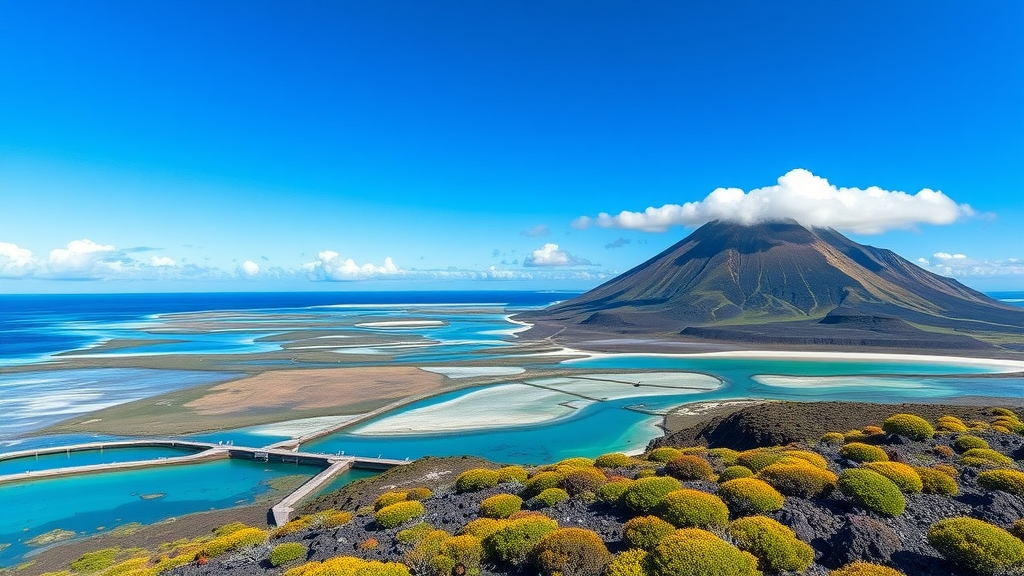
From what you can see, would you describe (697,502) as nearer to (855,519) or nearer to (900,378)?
(855,519)

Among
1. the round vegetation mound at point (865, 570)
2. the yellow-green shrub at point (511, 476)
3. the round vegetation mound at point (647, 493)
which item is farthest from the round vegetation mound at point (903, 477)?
the yellow-green shrub at point (511, 476)

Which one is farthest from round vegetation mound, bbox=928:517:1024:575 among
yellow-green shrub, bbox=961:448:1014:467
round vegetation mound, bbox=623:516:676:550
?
yellow-green shrub, bbox=961:448:1014:467

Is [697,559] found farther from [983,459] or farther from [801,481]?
[983,459]

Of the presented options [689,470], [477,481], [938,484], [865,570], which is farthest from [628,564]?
[938,484]

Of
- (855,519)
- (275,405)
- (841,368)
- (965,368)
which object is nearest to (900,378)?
(841,368)

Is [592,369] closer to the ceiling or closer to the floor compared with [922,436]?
closer to the floor

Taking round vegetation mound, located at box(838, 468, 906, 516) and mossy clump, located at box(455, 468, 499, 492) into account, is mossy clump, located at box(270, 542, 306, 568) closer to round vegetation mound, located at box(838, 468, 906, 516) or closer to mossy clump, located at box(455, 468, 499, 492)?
mossy clump, located at box(455, 468, 499, 492)

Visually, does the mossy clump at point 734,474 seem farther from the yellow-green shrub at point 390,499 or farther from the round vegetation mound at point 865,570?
the yellow-green shrub at point 390,499
